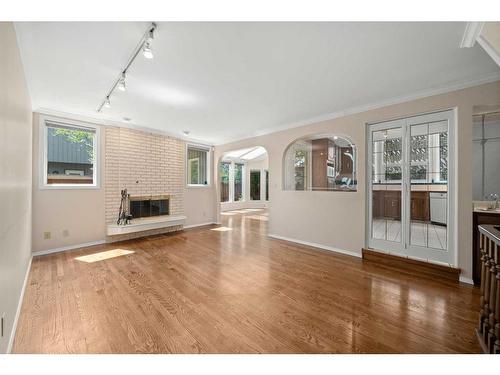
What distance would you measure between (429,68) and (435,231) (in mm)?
2231

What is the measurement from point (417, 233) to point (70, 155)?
6.39 m

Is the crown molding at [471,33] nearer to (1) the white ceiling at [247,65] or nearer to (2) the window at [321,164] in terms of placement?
(1) the white ceiling at [247,65]

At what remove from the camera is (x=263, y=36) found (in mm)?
1896

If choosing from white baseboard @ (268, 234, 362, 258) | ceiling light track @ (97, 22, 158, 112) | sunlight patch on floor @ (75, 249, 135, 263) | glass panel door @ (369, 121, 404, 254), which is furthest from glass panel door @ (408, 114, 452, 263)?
sunlight patch on floor @ (75, 249, 135, 263)

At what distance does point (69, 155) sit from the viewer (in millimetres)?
4191

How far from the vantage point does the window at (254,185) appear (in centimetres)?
1101

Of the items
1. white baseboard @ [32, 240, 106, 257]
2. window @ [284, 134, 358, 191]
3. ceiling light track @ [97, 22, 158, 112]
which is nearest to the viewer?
ceiling light track @ [97, 22, 158, 112]

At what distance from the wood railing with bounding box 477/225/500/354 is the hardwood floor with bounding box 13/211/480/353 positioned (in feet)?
0.46

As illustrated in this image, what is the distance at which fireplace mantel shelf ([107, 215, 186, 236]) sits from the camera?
173 inches

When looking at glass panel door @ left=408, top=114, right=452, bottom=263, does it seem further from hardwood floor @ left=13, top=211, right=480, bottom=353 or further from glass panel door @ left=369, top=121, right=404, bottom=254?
hardwood floor @ left=13, top=211, right=480, bottom=353

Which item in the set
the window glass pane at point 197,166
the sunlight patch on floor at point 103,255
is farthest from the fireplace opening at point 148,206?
the sunlight patch on floor at point 103,255

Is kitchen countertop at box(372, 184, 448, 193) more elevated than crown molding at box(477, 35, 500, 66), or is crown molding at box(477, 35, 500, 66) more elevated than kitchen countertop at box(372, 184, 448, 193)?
crown molding at box(477, 35, 500, 66)

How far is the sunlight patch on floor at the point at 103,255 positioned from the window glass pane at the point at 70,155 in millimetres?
1544
